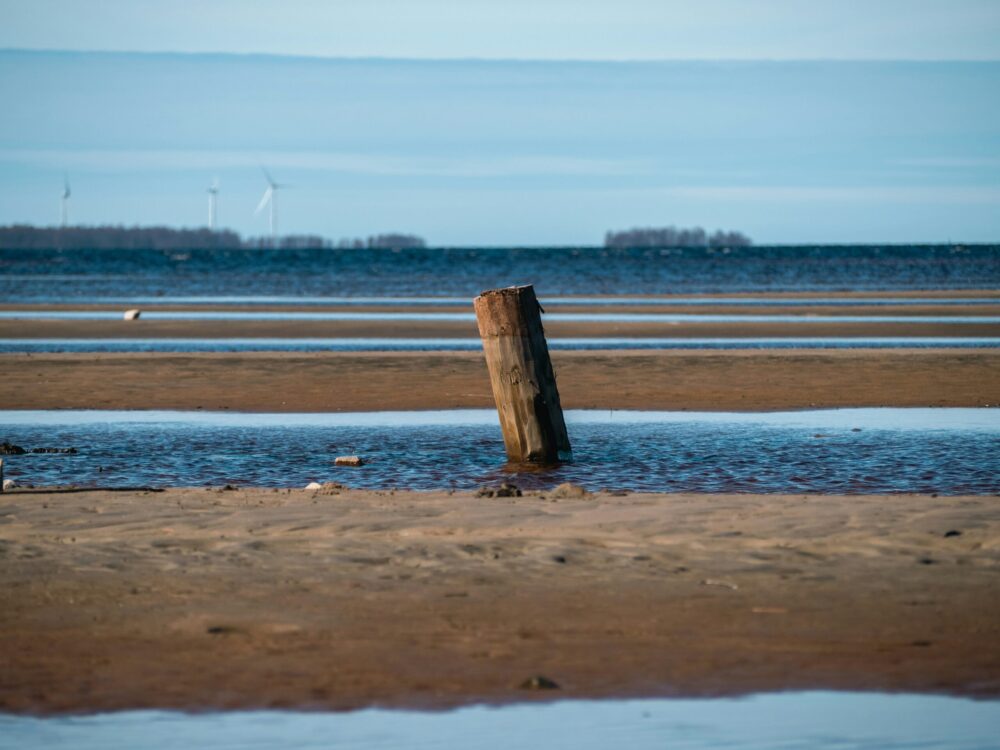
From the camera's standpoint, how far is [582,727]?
18.5 ft

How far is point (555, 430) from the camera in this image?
45.5 feet

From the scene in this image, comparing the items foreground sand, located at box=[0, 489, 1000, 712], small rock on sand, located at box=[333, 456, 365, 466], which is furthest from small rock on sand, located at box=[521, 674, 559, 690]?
small rock on sand, located at box=[333, 456, 365, 466]

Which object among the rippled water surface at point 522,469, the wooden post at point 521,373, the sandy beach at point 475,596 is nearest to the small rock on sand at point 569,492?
the sandy beach at point 475,596

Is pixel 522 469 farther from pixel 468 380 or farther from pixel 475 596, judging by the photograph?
pixel 468 380

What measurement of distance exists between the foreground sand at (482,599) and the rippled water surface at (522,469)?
2.23 meters

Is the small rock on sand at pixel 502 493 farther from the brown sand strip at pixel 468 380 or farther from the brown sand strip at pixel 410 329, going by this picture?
the brown sand strip at pixel 410 329

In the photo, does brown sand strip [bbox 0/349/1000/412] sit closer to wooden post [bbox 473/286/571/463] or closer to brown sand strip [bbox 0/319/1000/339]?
wooden post [bbox 473/286/571/463]

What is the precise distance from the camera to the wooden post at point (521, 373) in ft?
44.9

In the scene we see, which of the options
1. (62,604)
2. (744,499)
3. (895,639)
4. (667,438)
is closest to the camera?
(895,639)

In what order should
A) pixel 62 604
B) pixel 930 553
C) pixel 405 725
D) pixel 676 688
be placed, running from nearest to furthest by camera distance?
1. pixel 405 725
2. pixel 676 688
3. pixel 62 604
4. pixel 930 553

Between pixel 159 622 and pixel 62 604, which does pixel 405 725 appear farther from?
pixel 62 604

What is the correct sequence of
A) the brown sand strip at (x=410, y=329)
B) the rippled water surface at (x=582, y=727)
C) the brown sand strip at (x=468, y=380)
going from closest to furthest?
the rippled water surface at (x=582, y=727) < the brown sand strip at (x=468, y=380) < the brown sand strip at (x=410, y=329)

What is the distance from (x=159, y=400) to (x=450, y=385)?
4.52 meters

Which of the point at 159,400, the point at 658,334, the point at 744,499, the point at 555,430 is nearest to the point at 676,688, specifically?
the point at 744,499
